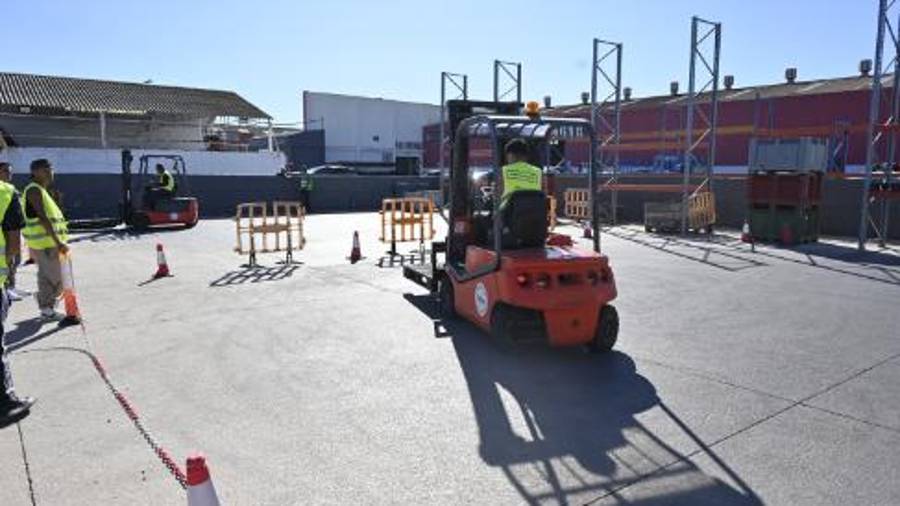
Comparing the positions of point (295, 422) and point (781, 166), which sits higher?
point (781, 166)

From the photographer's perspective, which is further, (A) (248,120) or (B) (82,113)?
(A) (248,120)

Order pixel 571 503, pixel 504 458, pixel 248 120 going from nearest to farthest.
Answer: pixel 571 503 < pixel 504 458 < pixel 248 120

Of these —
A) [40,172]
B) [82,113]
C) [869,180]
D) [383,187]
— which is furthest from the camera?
[82,113]

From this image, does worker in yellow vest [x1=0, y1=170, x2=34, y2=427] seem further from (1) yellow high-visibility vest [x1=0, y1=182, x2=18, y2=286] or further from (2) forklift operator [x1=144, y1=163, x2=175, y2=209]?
(2) forklift operator [x1=144, y1=163, x2=175, y2=209]

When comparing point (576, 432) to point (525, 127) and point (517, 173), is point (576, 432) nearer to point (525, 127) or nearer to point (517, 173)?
point (517, 173)

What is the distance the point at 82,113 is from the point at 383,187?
653 inches

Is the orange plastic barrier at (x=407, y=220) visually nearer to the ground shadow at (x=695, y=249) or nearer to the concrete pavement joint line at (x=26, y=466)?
the ground shadow at (x=695, y=249)

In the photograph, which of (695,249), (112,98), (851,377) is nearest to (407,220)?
(695,249)

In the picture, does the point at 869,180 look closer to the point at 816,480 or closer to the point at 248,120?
the point at 816,480

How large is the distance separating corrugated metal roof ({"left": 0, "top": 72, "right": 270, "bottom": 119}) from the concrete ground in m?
29.7

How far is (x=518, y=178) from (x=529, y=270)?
37.5 inches

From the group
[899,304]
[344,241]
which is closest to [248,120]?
[344,241]

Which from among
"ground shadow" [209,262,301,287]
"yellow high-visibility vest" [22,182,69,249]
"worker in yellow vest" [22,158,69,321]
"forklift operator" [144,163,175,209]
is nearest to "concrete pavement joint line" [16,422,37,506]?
"worker in yellow vest" [22,158,69,321]

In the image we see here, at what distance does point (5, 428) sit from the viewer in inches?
197
